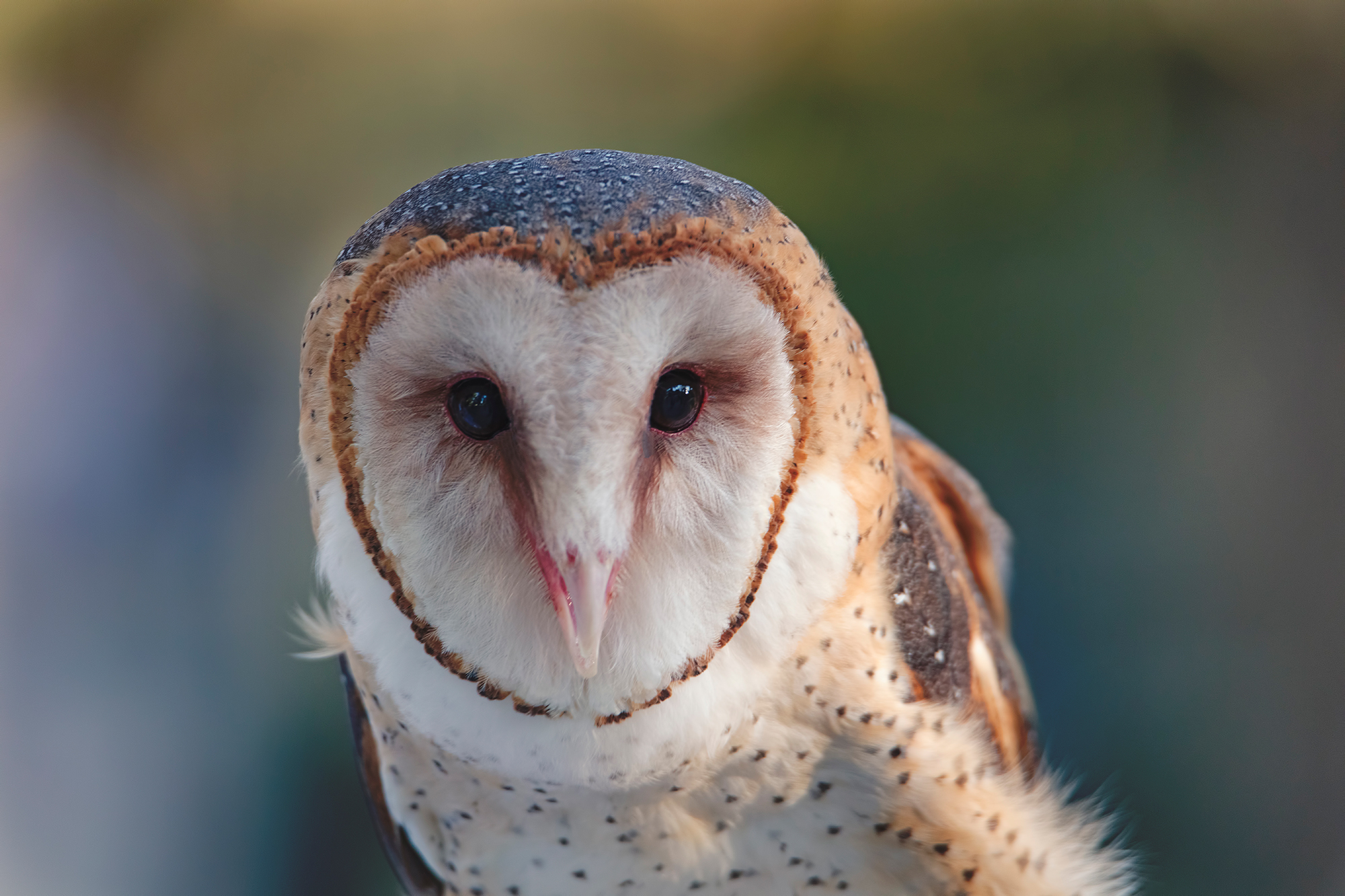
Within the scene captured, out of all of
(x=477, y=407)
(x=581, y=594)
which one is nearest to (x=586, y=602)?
(x=581, y=594)

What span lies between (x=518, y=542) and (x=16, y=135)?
2214mm

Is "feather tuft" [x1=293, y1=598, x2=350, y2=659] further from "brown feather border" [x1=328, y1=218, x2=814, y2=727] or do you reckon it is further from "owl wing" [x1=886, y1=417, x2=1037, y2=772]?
"owl wing" [x1=886, y1=417, x2=1037, y2=772]

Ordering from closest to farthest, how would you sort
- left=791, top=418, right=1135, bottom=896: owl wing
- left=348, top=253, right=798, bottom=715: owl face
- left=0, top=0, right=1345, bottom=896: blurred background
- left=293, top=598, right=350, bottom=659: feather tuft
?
left=348, top=253, right=798, bottom=715: owl face < left=791, top=418, right=1135, bottom=896: owl wing < left=293, top=598, right=350, bottom=659: feather tuft < left=0, top=0, right=1345, bottom=896: blurred background

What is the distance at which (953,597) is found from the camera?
0.75m

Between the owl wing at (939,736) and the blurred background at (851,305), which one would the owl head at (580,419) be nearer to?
the owl wing at (939,736)

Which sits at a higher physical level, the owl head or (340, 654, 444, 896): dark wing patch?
the owl head

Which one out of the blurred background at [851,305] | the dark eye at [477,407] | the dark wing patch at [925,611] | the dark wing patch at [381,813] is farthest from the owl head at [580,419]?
the blurred background at [851,305]

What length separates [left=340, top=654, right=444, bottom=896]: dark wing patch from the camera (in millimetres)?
811

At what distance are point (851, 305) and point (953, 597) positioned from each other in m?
1.37

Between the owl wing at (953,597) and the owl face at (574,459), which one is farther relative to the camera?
the owl wing at (953,597)

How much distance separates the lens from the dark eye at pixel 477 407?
0.45 m

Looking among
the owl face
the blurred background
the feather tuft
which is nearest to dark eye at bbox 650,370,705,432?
the owl face

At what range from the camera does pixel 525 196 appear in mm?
446

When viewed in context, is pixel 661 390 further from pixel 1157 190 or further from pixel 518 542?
pixel 1157 190
